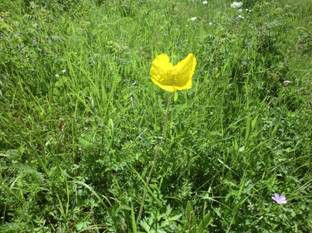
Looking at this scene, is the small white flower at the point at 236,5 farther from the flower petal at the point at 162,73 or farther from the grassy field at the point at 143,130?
the flower petal at the point at 162,73

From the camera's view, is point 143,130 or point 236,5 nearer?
point 143,130

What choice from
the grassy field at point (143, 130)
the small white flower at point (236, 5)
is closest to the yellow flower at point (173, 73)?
the grassy field at point (143, 130)

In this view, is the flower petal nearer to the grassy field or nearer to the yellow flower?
the yellow flower

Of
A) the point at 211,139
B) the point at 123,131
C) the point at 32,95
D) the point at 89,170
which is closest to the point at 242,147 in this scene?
the point at 211,139

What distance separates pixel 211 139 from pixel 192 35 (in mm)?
1379

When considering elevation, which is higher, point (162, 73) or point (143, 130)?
point (162, 73)

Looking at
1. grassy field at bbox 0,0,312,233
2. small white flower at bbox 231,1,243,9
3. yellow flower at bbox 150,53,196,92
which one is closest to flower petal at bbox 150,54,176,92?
yellow flower at bbox 150,53,196,92

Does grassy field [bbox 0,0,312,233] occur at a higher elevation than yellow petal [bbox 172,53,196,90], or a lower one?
lower

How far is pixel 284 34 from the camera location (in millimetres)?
3594

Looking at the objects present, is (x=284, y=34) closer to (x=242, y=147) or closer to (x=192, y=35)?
(x=192, y=35)

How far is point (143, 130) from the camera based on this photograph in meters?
2.08

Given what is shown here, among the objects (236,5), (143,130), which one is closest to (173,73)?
(143,130)

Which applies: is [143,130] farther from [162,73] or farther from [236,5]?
[236,5]

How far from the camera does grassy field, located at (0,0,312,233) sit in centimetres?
179
